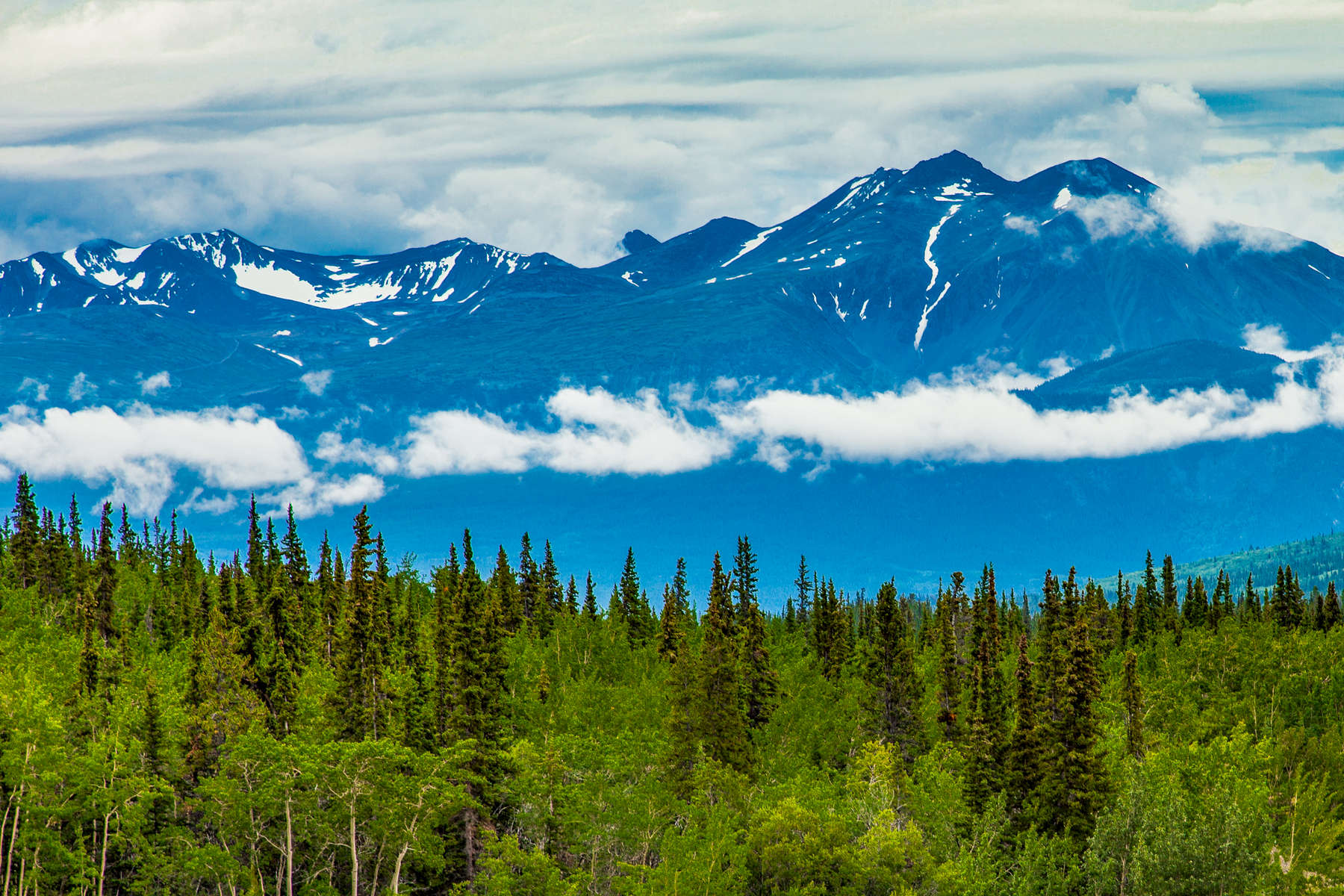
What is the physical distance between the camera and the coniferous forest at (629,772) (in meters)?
63.4

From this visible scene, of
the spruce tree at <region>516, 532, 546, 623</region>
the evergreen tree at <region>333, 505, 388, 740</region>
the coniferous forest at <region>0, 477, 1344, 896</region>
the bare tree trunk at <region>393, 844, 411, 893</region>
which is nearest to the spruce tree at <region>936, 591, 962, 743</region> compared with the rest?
the coniferous forest at <region>0, 477, 1344, 896</region>

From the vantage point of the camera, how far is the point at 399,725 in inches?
3108

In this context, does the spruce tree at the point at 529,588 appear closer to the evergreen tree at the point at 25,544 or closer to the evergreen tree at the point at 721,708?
the evergreen tree at the point at 25,544

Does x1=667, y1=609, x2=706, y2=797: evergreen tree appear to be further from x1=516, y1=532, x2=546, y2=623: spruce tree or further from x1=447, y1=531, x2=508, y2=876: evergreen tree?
x1=516, y1=532, x2=546, y2=623: spruce tree

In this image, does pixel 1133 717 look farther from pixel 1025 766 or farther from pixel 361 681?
pixel 361 681

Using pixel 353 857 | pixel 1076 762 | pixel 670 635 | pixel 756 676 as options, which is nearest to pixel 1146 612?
pixel 670 635

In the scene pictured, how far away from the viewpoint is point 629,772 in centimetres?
8012

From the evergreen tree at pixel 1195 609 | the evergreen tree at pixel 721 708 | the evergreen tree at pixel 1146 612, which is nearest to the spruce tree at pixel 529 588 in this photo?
the evergreen tree at pixel 721 708

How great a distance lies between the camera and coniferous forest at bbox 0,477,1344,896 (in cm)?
6341

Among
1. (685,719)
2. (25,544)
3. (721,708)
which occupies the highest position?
(25,544)

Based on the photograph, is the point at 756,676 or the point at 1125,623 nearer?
the point at 756,676

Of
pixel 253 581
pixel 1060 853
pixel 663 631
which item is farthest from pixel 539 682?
pixel 1060 853

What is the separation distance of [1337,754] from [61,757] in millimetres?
71619

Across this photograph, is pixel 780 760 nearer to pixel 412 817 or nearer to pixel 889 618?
pixel 889 618
